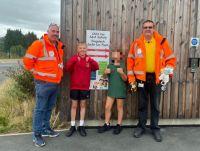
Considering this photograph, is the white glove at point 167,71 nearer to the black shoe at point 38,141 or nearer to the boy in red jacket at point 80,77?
the boy in red jacket at point 80,77

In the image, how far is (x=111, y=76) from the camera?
6340mm

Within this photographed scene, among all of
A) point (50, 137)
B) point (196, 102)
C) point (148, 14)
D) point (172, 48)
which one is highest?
point (148, 14)

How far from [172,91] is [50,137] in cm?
278

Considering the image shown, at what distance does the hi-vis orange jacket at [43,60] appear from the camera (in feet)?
17.9

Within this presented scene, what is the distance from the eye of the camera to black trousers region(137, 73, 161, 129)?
603 centimetres

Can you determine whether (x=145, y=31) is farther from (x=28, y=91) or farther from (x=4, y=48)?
(x=4, y=48)

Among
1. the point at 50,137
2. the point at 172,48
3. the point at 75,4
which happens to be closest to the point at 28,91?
the point at 50,137

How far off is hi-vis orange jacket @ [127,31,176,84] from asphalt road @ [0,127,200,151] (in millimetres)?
1116

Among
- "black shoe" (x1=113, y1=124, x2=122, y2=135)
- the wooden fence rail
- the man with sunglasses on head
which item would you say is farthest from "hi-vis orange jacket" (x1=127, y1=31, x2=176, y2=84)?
"black shoe" (x1=113, y1=124, x2=122, y2=135)

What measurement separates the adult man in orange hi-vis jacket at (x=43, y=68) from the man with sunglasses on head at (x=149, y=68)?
146 centimetres

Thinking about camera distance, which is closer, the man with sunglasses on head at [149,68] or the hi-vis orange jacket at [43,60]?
the hi-vis orange jacket at [43,60]

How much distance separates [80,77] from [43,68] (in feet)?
2.75

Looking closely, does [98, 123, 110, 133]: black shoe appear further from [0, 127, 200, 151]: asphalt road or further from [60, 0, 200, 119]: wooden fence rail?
[60, 0, 200, 119]: wooden fence rail

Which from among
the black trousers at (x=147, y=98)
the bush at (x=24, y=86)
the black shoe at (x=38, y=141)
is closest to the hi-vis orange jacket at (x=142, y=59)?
the black trousers at (x=147, y=98)
